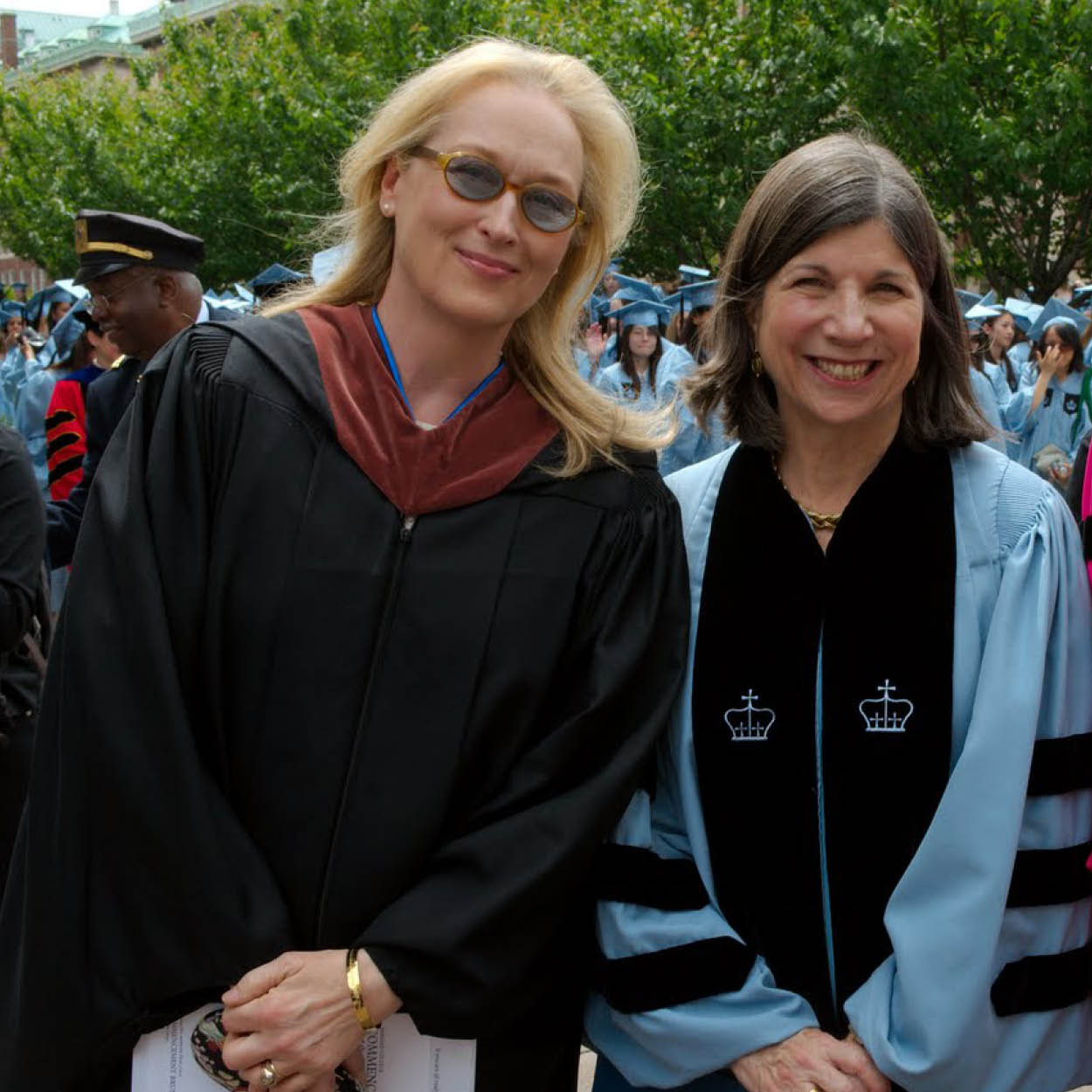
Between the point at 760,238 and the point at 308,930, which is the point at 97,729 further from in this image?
the point at 760,238

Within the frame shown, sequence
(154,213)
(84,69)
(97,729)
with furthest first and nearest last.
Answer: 1. (84,69)
2. (154,213)
3. (97,729)

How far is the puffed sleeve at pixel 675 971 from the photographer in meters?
2.08

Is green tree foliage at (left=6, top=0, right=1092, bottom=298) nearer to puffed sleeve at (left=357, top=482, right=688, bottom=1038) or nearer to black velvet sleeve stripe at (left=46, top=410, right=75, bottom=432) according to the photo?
black velvet sleeve stripe at (left=46, top=410, right=75, bottom=432)

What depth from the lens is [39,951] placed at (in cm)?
209

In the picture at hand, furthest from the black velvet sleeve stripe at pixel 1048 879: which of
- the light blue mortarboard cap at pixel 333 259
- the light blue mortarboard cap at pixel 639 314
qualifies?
the light blue mortarboard cap at pixel 639 314

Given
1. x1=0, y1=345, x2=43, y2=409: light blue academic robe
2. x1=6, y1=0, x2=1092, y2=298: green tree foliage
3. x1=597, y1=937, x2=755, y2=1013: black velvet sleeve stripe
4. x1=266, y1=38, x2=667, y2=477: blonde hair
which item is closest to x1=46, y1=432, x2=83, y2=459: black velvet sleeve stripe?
x1=266, y1=38, x2=667, y2=477: blonde hair

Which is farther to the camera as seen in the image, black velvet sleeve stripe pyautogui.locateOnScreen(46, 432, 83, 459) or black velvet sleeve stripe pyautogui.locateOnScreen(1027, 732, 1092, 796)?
black velvet sleeve stripe pyautogui.locateOnScreen(46, 432, 83, 459)

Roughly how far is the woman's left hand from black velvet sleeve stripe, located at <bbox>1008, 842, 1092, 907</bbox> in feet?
2.96

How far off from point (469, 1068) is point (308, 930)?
0.31m

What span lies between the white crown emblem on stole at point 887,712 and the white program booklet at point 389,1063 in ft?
2.45

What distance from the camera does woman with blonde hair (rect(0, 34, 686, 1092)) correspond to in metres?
2.03

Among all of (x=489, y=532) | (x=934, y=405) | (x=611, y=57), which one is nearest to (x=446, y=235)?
(x=489, y=532)

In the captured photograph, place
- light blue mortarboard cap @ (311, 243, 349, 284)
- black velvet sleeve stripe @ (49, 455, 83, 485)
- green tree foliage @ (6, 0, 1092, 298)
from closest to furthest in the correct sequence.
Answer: light blue mortarboard cap @ (311, 243, 349, 284) < black velvet sleeve stripe @ (49, 455, 83, 485) < green tree foliage @ (6, 0, 1092, 298)

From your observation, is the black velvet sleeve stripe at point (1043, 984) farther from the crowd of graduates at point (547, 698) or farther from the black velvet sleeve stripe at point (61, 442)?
the black velvet sleeve stripe at point (61, 442)
